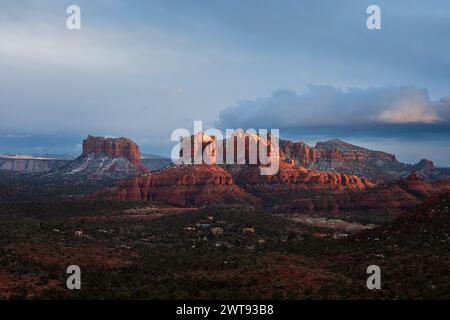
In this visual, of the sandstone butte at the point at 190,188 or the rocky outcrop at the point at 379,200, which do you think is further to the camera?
the sandstone butte at the point at 190,188

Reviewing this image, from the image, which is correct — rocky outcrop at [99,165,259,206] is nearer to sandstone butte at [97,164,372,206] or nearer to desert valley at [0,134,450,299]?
sandstone butte at [97,164,372,206]

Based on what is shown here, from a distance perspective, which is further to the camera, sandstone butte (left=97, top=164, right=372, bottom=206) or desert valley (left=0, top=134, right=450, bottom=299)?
sandstone butte (left=97, top=164, right=372, bottom=206)

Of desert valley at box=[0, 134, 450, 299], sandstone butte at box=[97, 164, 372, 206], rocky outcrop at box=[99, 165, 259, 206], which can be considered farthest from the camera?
sandstone butte at box=[97, 164, 372, 206]

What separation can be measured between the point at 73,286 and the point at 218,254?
73.6 feet

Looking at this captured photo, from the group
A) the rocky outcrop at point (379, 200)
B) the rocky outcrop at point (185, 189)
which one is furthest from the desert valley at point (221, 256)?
the rocky outcrop at point (185, 189)

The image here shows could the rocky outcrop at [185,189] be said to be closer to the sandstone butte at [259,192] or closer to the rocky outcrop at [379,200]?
the sandstone butte at [259,192]

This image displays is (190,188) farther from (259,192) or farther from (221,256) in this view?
(221,256)

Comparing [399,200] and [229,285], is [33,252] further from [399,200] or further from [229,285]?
[399,200]

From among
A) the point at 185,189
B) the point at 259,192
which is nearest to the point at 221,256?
the point at 185,189

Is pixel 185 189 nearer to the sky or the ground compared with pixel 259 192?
nearer to the sky

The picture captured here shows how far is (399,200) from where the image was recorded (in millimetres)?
149625

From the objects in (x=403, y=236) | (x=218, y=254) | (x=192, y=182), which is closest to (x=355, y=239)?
(x=403, y=236)

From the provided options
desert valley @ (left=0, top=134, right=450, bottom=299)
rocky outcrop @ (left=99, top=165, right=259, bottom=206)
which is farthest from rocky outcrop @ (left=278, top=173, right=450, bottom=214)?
desert valley @ (left=0, top=134, right=450, bottom=299)

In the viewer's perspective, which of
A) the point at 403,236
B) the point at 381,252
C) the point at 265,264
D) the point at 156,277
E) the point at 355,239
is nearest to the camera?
the point at 156,277
